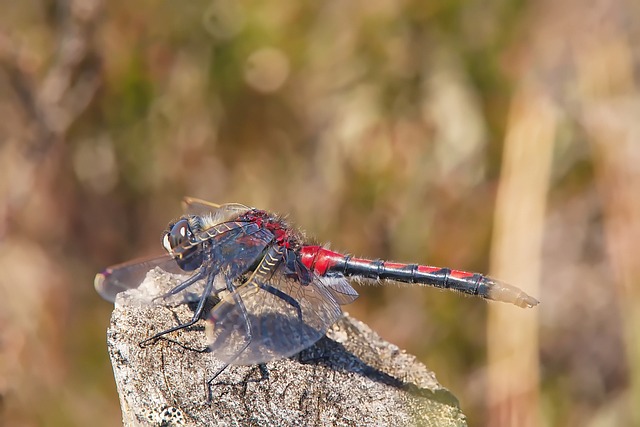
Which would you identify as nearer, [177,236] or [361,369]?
[361,369]

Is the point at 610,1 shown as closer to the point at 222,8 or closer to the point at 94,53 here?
the point at 222,8

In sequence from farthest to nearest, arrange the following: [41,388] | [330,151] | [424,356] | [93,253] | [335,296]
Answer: [93,253] < [330,151] < [424,356] < [41,388] < [335,296]

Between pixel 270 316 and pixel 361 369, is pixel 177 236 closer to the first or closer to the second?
pixel 270 316

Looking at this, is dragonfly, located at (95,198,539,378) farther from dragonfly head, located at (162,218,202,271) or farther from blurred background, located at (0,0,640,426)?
blurred background, located at (0,0,640,426)

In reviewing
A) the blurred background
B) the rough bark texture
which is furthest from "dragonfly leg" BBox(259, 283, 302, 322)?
the blurred background

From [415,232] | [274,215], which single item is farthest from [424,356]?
[274,215]

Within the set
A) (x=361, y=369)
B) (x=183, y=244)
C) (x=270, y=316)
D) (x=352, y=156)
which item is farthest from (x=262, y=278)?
(x=352, y=156)
